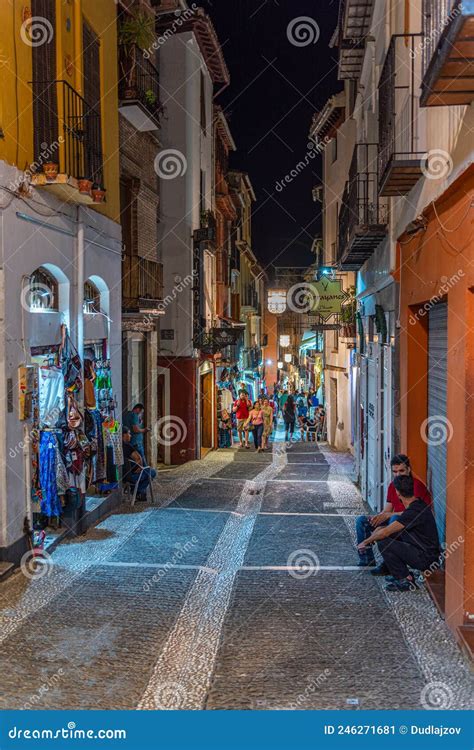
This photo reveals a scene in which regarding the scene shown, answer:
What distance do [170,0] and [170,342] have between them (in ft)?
30.2

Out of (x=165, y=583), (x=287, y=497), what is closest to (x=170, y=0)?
(x=287, y=497)

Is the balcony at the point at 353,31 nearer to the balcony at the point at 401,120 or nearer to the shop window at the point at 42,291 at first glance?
the balcony at the point at 401,120

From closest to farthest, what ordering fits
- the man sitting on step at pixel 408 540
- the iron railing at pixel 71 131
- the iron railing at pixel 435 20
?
the iron railing at pixel 435 20 → the man sitting on step at pixel 408 540 → the iron railing at pixel 71 131

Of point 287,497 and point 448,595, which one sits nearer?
point 448,595

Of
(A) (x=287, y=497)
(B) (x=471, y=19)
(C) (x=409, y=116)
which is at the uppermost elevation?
(C) (x=409, y=116)

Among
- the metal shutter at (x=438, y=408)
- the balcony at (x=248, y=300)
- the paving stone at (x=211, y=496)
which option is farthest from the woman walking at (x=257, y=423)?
the balcony at (x=248, y=300)

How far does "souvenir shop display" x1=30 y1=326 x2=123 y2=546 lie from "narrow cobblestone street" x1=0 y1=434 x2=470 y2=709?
605 mm

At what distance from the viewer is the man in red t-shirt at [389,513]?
816 centimetres

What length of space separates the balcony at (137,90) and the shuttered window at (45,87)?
4.42 meters

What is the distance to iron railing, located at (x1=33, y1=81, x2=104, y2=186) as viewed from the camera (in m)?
9.66

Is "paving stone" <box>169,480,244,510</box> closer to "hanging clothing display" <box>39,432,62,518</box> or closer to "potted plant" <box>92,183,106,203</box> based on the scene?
"hanging clothing display" <box>39,432,62,518</box>

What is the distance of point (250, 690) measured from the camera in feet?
18.1

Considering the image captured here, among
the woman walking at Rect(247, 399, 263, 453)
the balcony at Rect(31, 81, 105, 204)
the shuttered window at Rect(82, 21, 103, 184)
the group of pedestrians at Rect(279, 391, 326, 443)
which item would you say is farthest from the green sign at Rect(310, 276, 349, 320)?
the balcony at Rect(31, 81, 105, 204)

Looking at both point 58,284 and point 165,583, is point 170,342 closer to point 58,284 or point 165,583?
point 58,284
